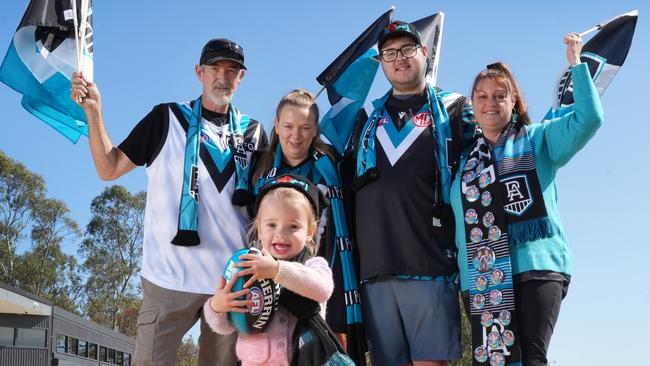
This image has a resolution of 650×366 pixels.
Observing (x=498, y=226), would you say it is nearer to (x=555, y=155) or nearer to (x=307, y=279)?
(x=555, y=155)

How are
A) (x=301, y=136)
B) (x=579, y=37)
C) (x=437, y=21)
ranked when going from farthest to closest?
(x=437, y=21) → (x=301, y=136) → (x=579, y=37)

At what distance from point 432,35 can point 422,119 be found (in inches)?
81.1

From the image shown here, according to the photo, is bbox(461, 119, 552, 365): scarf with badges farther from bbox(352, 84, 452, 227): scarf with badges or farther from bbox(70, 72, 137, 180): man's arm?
bbox(70, 72, 137, 180): man's arm

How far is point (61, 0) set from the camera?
5.77m

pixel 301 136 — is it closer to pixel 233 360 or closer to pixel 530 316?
pixel 233 360

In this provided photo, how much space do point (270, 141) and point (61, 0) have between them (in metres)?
2.18

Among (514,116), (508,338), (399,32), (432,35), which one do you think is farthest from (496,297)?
(432,35)

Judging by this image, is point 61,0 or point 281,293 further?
point 61,0

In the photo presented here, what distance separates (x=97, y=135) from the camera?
16.0 ft

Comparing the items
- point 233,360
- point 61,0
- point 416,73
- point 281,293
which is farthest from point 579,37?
point 61,0

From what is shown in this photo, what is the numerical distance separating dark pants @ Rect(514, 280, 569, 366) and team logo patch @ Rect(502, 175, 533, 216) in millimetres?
422

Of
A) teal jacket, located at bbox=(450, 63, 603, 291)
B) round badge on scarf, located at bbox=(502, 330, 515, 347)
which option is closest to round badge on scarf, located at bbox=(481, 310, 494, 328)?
round badge on scarf, located at bbox=(502, 330, 515, 347)

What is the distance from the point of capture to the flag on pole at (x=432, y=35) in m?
6.40

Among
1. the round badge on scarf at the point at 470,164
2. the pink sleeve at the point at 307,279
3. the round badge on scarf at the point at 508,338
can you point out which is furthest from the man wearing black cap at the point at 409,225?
the pink sleeve at the point at 307,279
